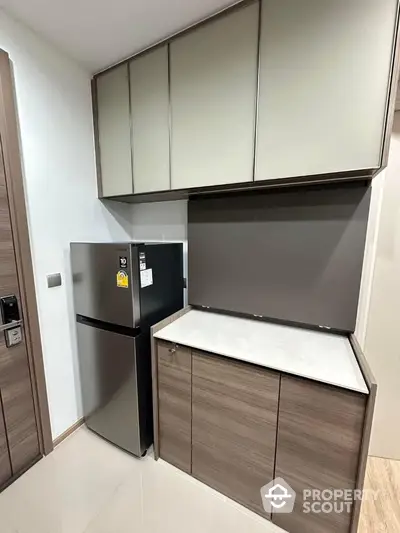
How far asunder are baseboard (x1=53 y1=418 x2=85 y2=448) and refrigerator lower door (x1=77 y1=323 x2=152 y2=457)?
0.15 metres

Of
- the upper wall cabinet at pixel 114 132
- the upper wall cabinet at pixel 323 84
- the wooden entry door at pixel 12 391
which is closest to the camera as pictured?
the upper wall cabinet at pixel 323 84

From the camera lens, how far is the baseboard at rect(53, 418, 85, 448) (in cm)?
171

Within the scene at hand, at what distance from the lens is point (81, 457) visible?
163 centimetres

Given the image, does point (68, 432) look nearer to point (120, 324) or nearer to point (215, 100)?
point (120, 324)

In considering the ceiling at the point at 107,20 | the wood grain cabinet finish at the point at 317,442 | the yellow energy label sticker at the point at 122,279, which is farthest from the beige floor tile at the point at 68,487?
the ceiling at the point at 107,20

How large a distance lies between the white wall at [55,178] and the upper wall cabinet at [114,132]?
9cm

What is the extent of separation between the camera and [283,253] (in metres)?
1.58

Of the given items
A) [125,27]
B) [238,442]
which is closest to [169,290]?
[238,442]

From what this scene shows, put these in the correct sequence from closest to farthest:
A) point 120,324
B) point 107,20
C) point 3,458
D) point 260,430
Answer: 1. point 260,430
2. point 107,20
3. point 3,458
4. point 120,324

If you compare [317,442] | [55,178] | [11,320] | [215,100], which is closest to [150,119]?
[215,100]

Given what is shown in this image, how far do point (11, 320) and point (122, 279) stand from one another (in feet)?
2.21

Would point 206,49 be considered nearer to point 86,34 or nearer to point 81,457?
point 86,34

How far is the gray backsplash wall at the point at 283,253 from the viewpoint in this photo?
1.41 m

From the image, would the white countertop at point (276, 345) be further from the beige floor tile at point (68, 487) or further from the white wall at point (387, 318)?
the beige floor tile at point (68, 487)
